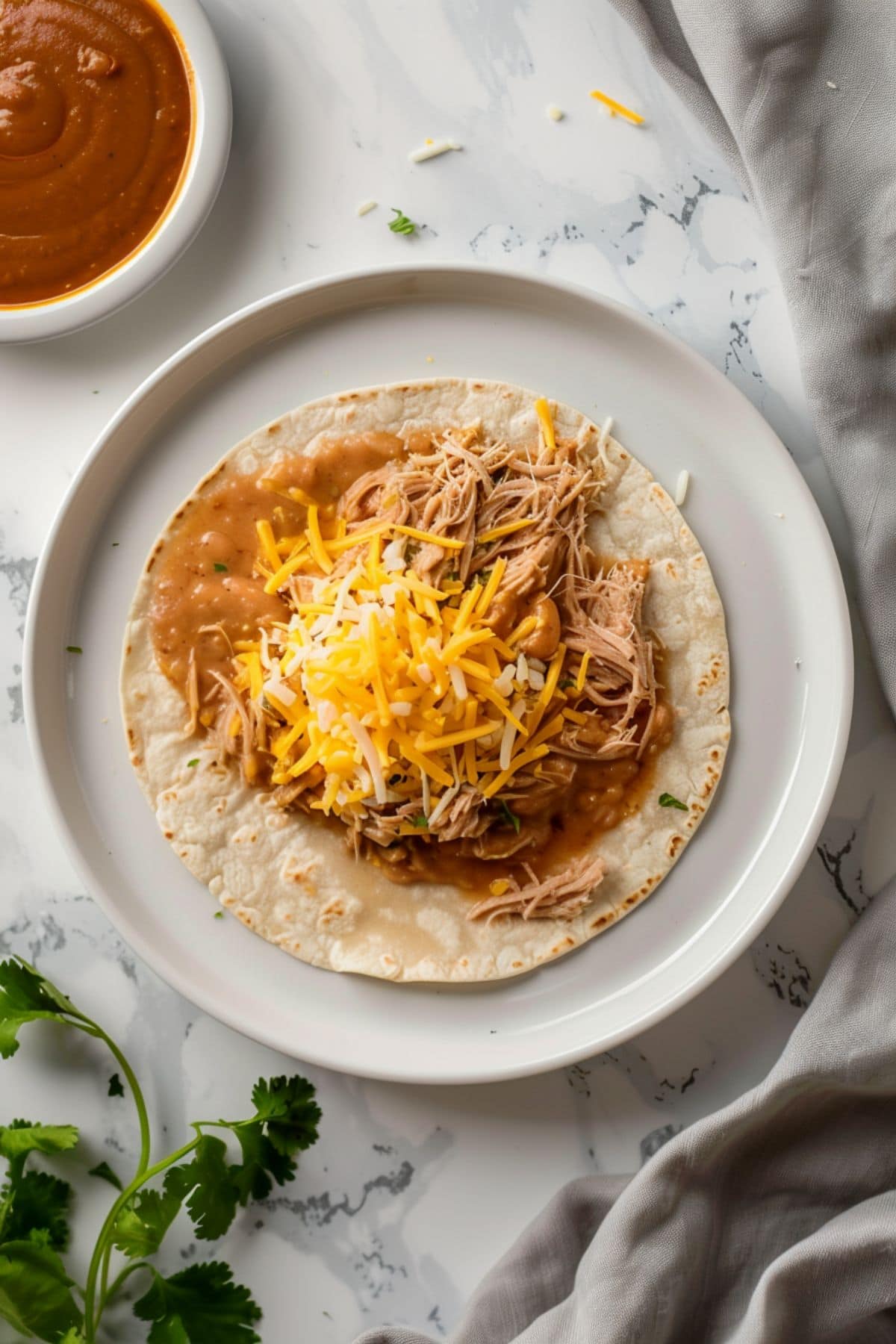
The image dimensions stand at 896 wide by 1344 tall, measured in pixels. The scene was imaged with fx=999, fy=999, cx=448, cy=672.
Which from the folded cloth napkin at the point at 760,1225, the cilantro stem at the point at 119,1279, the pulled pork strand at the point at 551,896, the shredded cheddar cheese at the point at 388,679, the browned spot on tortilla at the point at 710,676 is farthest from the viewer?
the cilantro stem at the point at 119,1279

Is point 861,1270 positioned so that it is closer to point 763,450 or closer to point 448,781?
point 448,781

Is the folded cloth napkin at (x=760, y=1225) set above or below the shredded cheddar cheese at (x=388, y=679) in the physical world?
below

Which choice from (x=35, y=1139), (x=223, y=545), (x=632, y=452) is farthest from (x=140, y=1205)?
(x=632, y=452)

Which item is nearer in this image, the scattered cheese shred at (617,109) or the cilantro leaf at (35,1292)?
the cilantro leaf at (35,1292)

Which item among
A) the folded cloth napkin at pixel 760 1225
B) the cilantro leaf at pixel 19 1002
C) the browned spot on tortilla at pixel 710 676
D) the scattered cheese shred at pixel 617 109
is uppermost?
the scattered cheese shred at pixel 617 109

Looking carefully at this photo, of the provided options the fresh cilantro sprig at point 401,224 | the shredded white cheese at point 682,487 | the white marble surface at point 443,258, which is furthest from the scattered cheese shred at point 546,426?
the fresh cilantro sprig at point 401,224

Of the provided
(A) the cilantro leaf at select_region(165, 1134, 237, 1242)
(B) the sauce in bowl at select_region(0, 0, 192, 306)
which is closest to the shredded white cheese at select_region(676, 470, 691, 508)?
(B) the sauce in bowl at select_region(0, 0, 192, 306)

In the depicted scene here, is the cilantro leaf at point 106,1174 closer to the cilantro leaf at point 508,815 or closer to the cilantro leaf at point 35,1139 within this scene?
the cilantro leaf at point 35,1139
